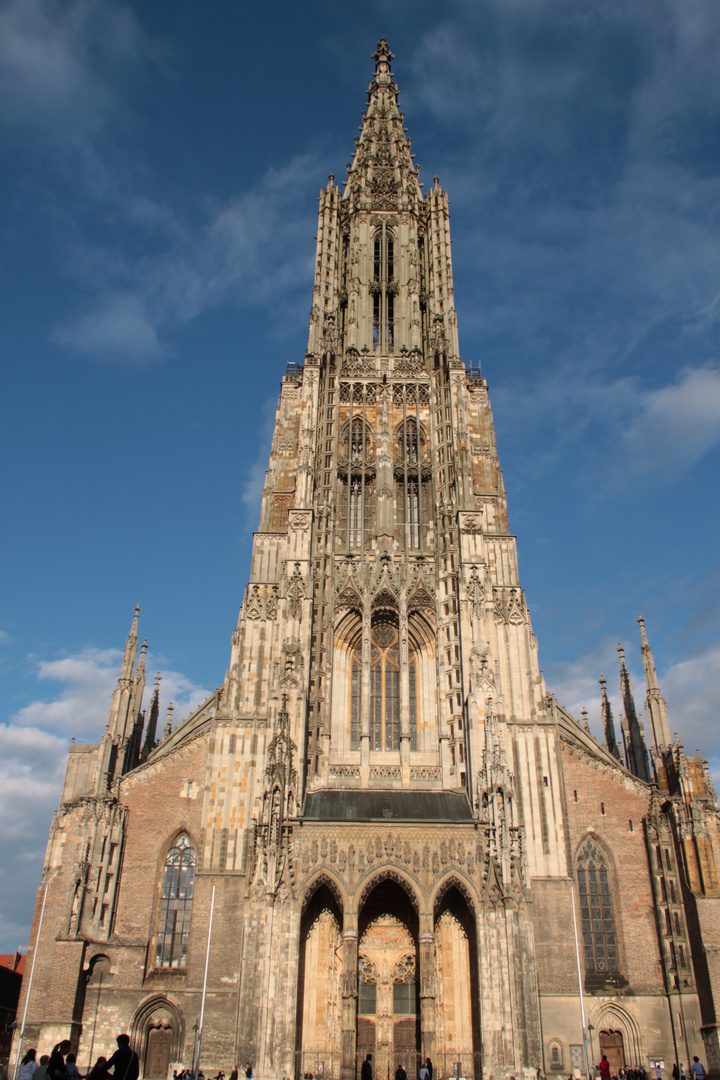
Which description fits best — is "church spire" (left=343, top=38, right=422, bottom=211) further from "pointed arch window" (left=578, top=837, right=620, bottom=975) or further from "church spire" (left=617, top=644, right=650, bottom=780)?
"pointed arch window" (left=578, top=837, right=620, bottom=975)

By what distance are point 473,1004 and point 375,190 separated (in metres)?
41.2

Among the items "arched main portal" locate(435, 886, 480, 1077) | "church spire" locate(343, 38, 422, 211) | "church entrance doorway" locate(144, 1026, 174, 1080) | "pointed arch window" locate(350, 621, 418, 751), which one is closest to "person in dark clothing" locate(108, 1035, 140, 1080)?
"arched main portal" locate(435, 886, 480, 1077)

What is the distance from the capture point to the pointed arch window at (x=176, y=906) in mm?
28969

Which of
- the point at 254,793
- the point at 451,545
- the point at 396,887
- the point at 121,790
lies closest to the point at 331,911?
the point at 396,887

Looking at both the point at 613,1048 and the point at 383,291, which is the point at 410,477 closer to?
the point at 383,291

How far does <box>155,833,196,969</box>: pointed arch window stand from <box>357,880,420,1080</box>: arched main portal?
6199 mm

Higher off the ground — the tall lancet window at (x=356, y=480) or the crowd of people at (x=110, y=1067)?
the tall lancet window at (x=356, y=480)

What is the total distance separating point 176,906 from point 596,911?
14.9m

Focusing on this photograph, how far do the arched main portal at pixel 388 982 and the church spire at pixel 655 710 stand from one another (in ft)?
37.7

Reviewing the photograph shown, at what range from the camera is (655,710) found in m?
33.1

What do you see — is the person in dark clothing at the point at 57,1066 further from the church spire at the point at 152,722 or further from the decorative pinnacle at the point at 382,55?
the decorative pinnacle at the point at 382,55

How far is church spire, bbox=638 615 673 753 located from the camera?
106ft

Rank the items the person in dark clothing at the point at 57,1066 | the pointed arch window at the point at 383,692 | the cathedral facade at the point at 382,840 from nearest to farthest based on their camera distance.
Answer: the person in dark clothing at the point at 57,1066, the cathedral facade at the point at 382,840, the pointed arch window at the point at 383,692

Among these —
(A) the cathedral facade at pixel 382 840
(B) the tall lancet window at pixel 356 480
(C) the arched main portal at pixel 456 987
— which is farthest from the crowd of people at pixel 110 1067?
(B) the tall lancet window at pixel 356 480
